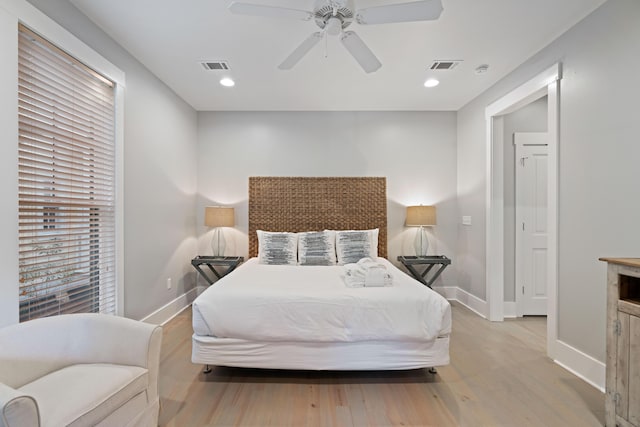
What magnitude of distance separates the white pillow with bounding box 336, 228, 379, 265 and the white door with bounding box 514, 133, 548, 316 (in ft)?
5.60

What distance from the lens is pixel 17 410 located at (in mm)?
986

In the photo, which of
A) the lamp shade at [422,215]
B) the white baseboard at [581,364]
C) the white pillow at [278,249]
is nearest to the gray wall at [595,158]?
the white baseboard at [581,364]

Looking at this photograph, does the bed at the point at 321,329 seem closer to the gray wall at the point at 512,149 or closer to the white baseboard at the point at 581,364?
the white baseboard at the point at 581,364

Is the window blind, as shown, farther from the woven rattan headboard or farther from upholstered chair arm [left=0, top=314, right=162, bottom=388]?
the woven rattan headboard

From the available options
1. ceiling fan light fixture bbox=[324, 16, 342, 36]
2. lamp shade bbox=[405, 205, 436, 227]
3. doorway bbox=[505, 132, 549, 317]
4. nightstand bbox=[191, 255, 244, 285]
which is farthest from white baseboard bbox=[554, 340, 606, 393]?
nightstand bbox=[191, 255, 244, 285]

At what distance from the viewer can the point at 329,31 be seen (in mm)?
1746

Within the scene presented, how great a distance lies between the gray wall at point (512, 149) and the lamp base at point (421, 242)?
944 millimetres

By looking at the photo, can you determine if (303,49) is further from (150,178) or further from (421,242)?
(421,242)

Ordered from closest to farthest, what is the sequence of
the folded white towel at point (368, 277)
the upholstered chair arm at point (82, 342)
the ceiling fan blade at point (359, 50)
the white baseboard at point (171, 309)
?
the upholstered chair arm at point (82, 342), the ceiling fan blade at point (359, 50), the folded white towel at point (368, 277), the white baseboard at point (171, 309)

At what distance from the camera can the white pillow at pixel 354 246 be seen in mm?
3512

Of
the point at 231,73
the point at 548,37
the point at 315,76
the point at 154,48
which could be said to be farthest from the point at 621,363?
the point at 154,48

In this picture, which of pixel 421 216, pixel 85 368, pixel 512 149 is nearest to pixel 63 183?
pixel 85 368

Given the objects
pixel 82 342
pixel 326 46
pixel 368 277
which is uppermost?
pixel 326 46

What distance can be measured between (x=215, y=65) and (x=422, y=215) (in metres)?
2.92
